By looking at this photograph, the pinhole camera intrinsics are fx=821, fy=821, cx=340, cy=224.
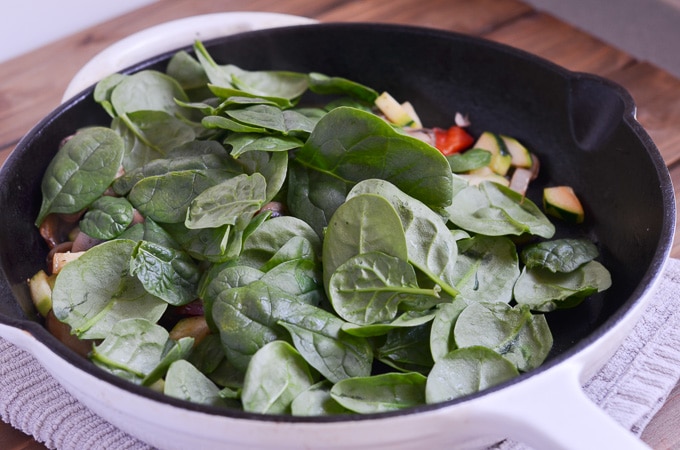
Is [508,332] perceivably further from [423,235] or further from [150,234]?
[150,234]

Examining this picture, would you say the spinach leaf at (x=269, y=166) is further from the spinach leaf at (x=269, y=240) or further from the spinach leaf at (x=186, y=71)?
the spinach leaf at (x=186, y=71)

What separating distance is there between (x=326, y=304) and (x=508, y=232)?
0.22 metres

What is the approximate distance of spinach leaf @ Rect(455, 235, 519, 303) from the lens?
32.2 inches

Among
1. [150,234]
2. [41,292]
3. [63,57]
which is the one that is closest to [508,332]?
[150,234]

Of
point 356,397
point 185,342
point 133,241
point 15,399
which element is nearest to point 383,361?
point 356,397

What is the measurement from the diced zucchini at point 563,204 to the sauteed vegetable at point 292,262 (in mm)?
44

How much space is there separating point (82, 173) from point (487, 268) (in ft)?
1.51

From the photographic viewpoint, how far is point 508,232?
0.86 metres

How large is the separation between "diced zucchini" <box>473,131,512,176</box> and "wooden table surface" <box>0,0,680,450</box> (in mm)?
245

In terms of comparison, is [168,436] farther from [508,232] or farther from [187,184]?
[508,232]

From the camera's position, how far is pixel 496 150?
1.08 meters

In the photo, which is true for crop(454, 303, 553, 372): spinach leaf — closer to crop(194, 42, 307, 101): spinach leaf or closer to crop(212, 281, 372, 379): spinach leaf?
crop(212, 281, 372, 379): spinach leaf

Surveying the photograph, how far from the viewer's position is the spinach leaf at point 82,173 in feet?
3.00

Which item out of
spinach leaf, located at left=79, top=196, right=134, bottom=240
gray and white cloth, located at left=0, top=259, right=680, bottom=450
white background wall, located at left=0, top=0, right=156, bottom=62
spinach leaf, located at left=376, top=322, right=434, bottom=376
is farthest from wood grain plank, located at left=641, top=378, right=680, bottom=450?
white background wall, located at left=0, top=0, right=156, bottom=62
